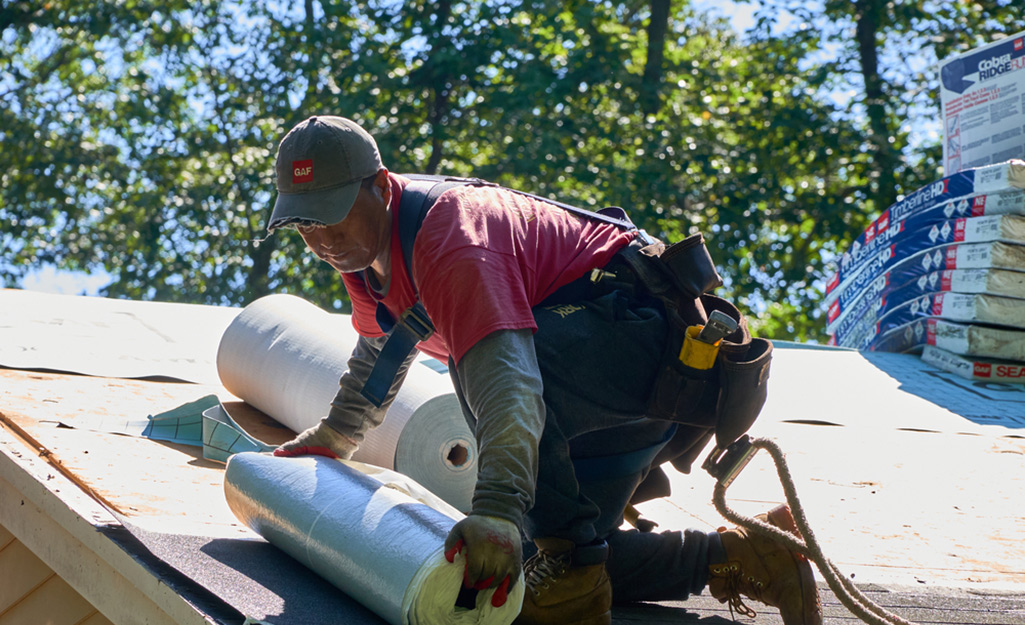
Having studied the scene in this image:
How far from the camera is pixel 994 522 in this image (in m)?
3.58

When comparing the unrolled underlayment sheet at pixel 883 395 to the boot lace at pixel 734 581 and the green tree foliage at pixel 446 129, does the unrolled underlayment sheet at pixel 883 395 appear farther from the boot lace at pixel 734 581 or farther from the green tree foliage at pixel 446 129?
the green tree foliage at pixel 446 129

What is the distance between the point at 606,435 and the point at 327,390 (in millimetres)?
1633

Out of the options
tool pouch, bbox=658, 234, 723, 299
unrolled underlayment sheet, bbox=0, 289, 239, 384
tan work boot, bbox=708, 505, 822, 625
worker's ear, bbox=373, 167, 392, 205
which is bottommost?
tan work boot, bbox=708, 505, 822, 625

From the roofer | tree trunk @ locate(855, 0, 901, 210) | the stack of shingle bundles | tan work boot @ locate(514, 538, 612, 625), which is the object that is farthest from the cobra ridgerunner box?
tree trunk @ locate(855, 0, 901, 210)

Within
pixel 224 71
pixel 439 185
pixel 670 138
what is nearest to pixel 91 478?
pixel 439 185

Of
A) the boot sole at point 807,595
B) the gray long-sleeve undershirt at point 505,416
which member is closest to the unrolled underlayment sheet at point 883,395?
the boot sole at point 807,595

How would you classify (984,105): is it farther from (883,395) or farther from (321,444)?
(321,444)

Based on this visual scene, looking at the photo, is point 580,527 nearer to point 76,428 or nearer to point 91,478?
point 91,478

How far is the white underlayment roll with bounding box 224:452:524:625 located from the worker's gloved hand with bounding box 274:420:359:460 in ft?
0.29

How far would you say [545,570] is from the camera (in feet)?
7.28

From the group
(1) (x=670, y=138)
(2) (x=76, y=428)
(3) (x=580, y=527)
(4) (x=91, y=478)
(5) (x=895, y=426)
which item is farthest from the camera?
(1) (x=670, y=138)

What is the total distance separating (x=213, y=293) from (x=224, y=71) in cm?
340

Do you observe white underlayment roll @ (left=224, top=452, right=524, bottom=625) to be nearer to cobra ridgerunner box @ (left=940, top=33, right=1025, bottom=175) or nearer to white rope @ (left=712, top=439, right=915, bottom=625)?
white rope @ (left=712, top=439, right=915, bottom=625)

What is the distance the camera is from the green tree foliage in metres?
14.0
